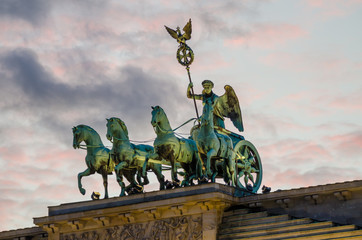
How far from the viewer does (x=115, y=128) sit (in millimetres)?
42219

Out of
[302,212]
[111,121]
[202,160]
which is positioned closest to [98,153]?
[111,121]

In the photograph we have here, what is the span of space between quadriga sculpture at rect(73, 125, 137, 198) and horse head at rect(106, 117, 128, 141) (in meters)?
0.97

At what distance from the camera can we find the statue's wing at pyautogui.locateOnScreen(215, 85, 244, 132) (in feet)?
142

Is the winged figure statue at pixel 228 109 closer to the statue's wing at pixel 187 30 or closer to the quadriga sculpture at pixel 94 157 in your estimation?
the statue's wing at pixel 187 30

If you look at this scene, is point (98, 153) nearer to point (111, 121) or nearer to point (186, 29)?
point (111, 121)

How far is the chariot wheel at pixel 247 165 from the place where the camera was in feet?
137

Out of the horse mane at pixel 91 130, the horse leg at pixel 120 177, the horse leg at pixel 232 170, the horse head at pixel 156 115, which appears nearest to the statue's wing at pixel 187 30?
the horse head at pixel 156 115

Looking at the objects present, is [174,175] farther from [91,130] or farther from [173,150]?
[91,130]

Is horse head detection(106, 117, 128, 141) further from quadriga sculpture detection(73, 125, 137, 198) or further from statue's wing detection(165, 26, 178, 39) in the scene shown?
statue's wing detection(165, 26, 178, 39)

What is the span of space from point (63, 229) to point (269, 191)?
7655 mm

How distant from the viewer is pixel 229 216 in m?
38.9

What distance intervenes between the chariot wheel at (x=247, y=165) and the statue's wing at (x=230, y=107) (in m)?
1.28

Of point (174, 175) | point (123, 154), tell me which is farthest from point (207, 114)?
point (123, 154)

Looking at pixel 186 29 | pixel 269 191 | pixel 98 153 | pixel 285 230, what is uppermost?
pixel 186 29
